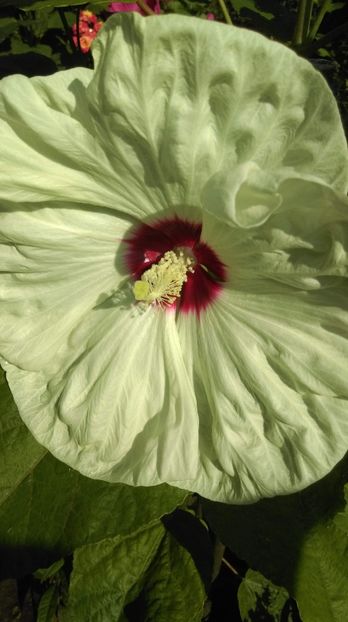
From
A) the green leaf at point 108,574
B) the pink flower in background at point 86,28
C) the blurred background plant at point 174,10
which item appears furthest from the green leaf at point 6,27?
the green leaf at point 108,574

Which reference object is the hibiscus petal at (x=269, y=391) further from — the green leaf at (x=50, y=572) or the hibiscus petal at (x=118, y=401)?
the green leaf at (x=50, y=572)

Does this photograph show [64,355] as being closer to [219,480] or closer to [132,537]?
[219,480]

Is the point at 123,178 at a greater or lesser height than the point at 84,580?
greater

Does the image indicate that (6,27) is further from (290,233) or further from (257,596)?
(257,596)

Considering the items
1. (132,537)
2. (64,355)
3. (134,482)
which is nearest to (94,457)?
(134,482)

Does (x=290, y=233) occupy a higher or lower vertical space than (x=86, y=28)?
higher

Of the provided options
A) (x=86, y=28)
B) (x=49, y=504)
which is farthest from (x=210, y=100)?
(x=86, y=28)

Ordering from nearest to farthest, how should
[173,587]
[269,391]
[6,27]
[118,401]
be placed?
[269,391], [118,401], [173,587], [6,27]
